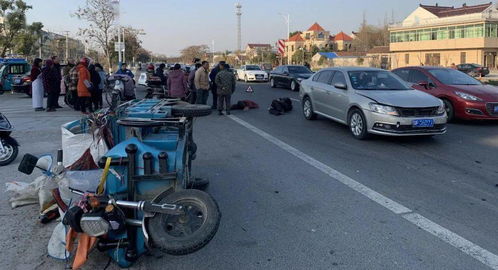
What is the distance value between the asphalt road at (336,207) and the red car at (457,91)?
1.65 metres

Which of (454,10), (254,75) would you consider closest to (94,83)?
(254,75)

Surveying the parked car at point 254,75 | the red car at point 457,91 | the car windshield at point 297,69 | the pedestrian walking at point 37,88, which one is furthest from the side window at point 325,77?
the parked car at point 254,75

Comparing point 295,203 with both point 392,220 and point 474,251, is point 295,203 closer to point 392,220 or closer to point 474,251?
point 392,220

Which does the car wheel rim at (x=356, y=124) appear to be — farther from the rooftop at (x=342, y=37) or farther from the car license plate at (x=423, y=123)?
the rooftop at (x=342, y=37)

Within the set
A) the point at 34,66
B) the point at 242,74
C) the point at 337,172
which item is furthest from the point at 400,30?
the point at 337,172

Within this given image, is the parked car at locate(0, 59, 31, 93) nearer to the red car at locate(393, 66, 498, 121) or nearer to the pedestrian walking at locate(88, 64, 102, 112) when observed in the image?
the pedestrian walking at locate(88, 64, 102, 112)

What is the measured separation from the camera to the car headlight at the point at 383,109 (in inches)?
345

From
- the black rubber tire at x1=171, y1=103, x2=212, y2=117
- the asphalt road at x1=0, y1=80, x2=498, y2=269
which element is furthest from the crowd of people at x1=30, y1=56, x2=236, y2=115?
the black rubber tire at x1=171, y1=103, x2=212, y2=117

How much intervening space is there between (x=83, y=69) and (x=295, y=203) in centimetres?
1064

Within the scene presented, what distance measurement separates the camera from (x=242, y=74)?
3778 centimetres

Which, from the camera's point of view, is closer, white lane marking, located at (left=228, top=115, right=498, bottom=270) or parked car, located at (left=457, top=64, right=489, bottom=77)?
white lane marking, located at (left=228, top=115, right=498, bottom=270)

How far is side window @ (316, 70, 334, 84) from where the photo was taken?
37.3 ft

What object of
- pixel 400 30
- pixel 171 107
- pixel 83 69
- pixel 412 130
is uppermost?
pixel 400 30

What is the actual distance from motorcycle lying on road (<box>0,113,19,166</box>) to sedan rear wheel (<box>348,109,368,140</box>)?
6.62 m
